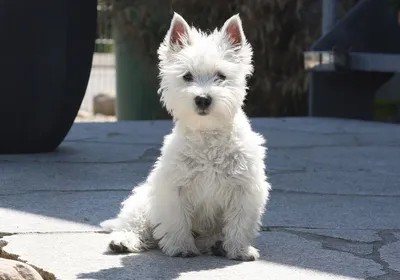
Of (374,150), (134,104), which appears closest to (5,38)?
(374,150)

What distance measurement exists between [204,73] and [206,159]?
1.42 ft

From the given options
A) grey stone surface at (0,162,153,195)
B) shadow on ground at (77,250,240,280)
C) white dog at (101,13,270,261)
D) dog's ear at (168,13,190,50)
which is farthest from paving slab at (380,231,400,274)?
grey stone surface at (0,162,153,195)

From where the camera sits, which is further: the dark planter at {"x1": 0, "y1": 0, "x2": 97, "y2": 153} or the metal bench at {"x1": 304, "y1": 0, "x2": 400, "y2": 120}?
the metal bench at {"x1": 304, "y1": 0, "x2": 400, "y2": 120}

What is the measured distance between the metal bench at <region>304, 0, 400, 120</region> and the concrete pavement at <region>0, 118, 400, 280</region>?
1277 millimetres

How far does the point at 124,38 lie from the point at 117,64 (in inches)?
14.9

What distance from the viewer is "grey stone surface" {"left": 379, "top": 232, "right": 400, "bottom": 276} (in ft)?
15.2

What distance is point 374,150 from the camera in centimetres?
851

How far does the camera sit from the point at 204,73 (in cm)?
463

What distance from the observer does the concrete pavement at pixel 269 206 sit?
4.55 metres

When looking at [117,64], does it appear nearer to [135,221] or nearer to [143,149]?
[143,149]

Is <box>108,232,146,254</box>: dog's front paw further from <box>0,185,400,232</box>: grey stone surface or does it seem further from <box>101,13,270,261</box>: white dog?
<box>0,185,400,232</box>: grey stone surface

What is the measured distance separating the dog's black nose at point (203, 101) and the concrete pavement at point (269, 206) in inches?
30.2

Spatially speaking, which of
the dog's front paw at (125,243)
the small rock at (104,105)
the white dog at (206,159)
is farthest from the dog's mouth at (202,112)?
the small rock at (104,105)

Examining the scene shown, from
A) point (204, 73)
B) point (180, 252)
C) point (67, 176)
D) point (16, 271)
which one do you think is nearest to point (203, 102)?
point (204, 73)
